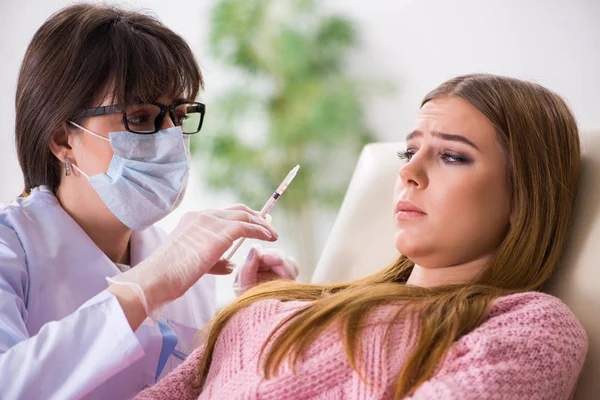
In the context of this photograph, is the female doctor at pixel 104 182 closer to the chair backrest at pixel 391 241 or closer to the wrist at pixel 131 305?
the wrist at pixel 131 305

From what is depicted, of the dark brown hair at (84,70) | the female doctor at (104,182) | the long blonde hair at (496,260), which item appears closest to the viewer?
the long blonde hair at (496,260)

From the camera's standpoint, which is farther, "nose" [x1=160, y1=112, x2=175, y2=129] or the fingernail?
the fingernail

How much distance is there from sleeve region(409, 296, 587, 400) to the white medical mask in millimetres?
838

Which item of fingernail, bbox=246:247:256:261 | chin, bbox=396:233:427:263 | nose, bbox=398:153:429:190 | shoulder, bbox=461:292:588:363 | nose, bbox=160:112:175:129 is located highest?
nose, bbox=160:112:175:129

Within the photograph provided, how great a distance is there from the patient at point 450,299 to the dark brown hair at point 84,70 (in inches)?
21.4

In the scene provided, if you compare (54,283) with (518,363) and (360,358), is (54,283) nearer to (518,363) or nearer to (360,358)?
(360,358)

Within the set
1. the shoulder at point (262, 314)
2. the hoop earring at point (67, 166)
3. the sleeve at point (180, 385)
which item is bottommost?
the sleeve at point (180, 385)

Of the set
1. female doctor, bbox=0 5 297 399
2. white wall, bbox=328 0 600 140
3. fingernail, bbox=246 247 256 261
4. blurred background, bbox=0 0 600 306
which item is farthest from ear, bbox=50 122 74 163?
white wall, bbox=328 0 600 140

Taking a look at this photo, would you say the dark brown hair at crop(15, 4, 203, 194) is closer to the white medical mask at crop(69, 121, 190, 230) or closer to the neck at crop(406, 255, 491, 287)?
the white medical mask at crop(69, 121, 190, 230)

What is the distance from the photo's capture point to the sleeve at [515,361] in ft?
3.04

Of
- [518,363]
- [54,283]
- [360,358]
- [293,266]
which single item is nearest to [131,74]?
[54,283]

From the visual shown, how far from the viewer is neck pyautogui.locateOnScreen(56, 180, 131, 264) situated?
61.9 inches

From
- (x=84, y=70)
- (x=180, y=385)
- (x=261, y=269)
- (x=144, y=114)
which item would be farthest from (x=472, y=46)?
(x=180, y=385)

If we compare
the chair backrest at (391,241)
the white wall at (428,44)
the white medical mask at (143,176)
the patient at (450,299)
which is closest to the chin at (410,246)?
the patient at (450,299)
